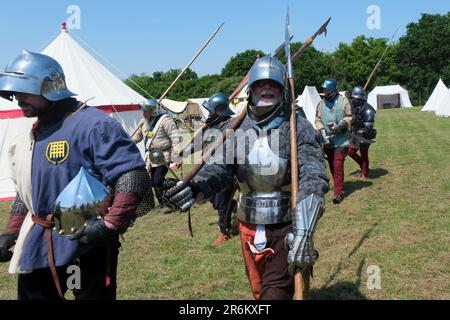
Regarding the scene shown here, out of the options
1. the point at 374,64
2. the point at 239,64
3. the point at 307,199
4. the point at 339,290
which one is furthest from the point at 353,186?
the point at 239,64

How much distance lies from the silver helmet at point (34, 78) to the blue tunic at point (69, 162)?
0.20 metres

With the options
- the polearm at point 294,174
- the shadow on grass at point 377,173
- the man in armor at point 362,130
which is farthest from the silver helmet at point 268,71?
the shadow on grass at point 377,173

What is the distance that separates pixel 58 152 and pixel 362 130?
7786mm

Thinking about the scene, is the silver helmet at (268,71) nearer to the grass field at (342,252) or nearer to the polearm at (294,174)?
the polearm at (294,174)

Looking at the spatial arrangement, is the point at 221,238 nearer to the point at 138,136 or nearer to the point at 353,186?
the point at 138,136

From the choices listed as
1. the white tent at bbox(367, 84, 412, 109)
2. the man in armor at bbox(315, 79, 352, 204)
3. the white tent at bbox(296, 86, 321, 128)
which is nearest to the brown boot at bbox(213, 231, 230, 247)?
the man in armor at bbox(315, 79, 352, 204)

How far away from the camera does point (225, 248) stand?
222 inches

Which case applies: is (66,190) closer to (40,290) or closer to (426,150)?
(40,290)

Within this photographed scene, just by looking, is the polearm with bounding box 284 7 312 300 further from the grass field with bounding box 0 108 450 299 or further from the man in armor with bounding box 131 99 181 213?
the man in armor with bounding box 131 99 181 213

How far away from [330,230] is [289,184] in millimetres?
3407

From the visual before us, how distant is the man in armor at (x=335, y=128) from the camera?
7438mm

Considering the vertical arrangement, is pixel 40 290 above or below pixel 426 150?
below

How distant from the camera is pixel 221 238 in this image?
5.87 meters
